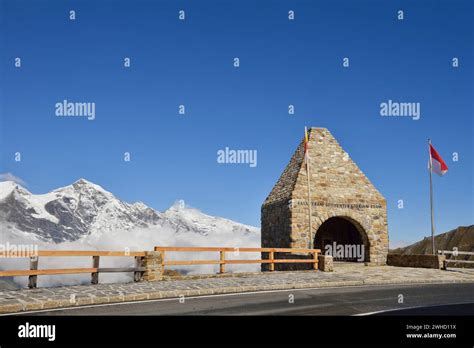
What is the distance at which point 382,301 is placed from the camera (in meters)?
11.5

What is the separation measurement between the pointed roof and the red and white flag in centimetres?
377

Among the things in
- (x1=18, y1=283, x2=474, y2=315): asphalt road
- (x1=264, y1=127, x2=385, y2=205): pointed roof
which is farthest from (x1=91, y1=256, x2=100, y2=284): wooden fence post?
(x1=264, y1=127, x2=385, y2=205): pointed roof

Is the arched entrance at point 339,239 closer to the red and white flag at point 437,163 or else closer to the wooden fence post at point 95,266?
the red and white flag at point 437,163

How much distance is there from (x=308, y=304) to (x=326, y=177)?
1708 cm

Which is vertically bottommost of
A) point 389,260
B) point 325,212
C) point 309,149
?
point 389,260

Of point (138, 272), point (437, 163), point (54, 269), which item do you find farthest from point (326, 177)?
point (54, 269)

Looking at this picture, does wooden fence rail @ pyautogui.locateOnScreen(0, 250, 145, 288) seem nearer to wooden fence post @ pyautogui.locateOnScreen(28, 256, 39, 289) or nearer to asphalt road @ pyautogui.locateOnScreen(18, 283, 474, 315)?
wooden fence post @ pyautogui.locateOnScreen(28, 256, 39, 289)

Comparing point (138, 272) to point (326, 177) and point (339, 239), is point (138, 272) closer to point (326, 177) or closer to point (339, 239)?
point (326, 177)

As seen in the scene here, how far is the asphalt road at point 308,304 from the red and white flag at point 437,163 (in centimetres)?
1174

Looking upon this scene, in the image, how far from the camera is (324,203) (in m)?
26.3
